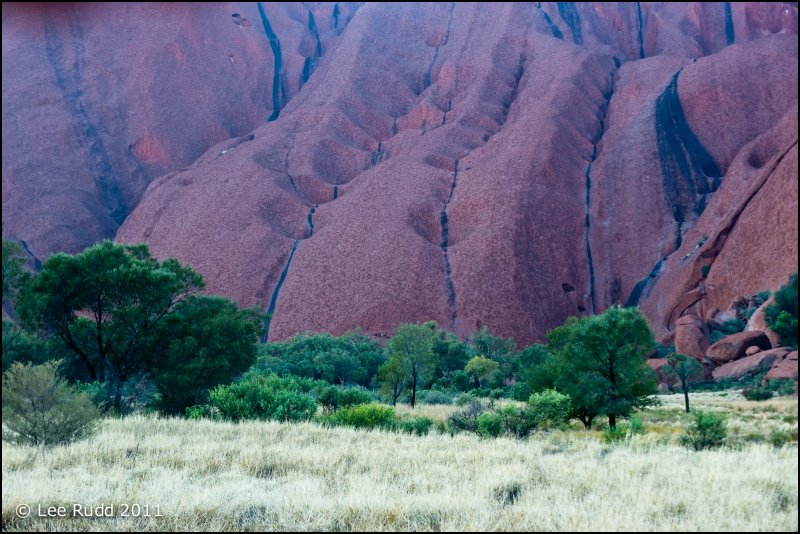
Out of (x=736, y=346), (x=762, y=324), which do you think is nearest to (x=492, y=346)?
(x=736, y=346)

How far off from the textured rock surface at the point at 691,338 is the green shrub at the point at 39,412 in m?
43.8

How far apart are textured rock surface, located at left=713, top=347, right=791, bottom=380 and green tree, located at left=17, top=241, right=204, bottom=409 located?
112ft

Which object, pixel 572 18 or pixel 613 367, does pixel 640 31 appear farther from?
pixel 613 367

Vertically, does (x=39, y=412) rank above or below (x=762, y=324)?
above

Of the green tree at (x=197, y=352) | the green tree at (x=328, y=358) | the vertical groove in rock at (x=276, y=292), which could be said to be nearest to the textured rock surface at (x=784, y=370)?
the green tree at (x=328, y=358)

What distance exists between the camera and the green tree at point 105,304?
66.8 ft

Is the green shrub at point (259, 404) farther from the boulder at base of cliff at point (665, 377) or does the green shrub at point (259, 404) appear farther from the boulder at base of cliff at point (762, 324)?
the boulder at base of cliff at point (762, 324)

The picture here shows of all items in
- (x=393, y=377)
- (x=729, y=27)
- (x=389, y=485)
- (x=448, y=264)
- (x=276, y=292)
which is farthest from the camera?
(x=729, y=27)

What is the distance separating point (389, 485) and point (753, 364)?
121ft

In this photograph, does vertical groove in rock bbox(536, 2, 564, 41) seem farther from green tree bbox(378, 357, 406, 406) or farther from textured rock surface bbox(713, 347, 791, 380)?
green tree bbox(378, 357, 406, 406)

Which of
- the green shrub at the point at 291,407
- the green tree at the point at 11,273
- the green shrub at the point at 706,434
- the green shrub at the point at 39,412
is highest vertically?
the green tree at the point at 11,273

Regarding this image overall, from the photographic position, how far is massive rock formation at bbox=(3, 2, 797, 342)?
5856 centimetres

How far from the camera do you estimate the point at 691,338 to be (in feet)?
150

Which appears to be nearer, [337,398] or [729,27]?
[337,398]
